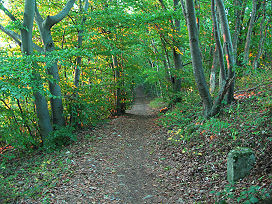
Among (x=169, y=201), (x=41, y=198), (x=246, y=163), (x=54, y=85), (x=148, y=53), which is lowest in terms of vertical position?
(x=169, y=201)

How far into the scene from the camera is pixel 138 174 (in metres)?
5.68

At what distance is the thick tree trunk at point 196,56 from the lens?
6477 mm

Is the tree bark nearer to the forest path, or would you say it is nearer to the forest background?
the forest background

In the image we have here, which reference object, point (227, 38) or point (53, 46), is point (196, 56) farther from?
point (53, 46)

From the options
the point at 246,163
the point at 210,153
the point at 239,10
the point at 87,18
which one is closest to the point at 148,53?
the point at 87,18

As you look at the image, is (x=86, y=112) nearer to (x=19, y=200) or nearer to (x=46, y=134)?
(x=46, y=134)

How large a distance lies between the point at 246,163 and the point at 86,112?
743 centimetres

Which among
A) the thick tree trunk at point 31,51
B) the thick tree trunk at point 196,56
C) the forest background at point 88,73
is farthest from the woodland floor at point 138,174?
the thick tree trunk at point 196,56

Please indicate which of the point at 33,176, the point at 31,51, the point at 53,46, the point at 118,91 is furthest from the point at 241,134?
the point at 118,91

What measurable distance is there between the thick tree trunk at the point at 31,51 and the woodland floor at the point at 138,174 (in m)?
1.31

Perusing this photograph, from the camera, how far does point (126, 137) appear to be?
934 cm

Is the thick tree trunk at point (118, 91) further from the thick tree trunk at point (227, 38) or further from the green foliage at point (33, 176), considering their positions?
the thick tree trunk at point (227, 38)

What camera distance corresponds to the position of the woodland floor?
4164 mm

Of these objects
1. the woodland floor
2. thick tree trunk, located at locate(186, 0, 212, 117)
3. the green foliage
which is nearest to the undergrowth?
the woodland floor
